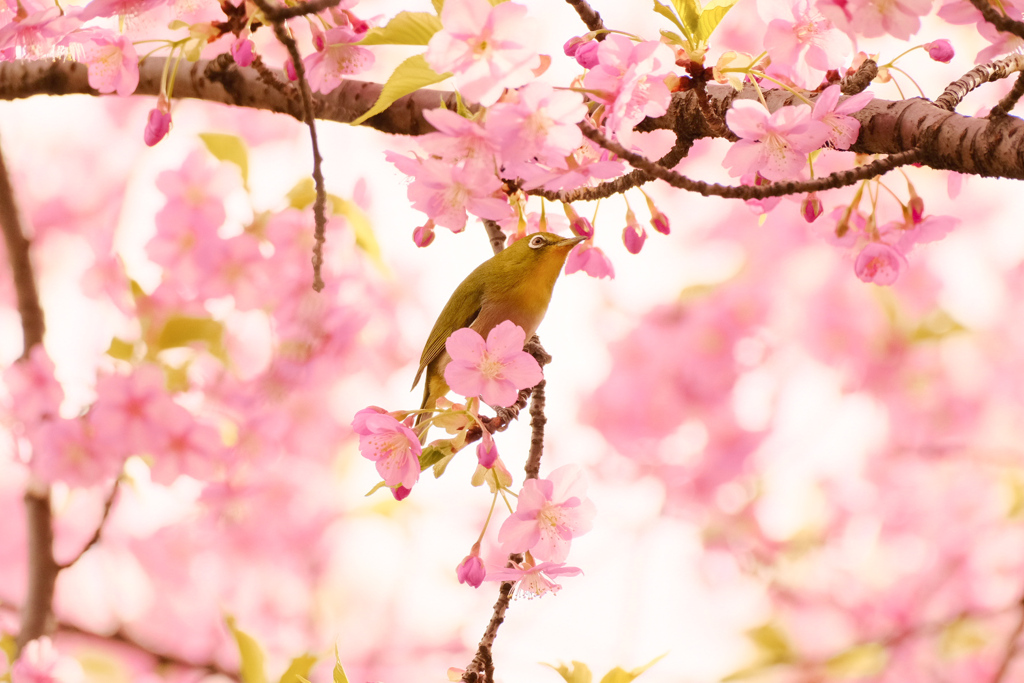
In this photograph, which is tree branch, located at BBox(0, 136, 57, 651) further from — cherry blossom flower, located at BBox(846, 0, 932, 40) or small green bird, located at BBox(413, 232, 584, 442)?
cherry blossom flower, located at BBox(846, 0, 932, 40)

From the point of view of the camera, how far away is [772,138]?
1250 mm

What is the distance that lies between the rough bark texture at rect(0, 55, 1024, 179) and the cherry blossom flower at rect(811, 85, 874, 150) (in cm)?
7

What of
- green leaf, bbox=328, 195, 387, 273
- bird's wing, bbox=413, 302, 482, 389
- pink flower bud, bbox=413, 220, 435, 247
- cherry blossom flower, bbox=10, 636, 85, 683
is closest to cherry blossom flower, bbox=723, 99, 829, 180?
pink flower bud, bbox=413, 220, 435, 247

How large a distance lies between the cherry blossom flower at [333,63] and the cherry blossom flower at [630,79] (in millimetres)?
500

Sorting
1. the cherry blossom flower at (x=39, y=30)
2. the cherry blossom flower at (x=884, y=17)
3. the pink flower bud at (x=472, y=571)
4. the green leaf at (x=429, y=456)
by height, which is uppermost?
the cherry blossom flower at (x=884, y=17)

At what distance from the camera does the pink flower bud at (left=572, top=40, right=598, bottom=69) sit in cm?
124

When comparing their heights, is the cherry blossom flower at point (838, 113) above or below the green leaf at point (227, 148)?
below

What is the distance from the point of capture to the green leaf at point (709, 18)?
4.26ft

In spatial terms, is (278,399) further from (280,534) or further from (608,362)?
(608,362)

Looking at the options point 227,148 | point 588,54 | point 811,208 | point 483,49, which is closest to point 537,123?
point 483,49

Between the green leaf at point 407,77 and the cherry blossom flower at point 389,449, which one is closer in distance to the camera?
the green leaf at point 407,77

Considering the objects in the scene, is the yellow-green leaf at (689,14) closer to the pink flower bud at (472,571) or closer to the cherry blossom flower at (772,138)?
the cherry blossom flower at (772,138)

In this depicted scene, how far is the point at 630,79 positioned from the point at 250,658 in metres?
1.87

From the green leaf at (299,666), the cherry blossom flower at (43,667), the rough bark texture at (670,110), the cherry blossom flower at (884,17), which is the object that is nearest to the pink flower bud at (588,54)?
the rough bark texture at (670,110)
